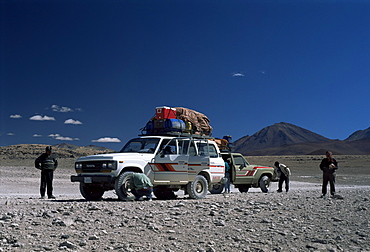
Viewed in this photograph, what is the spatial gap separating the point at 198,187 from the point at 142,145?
99.3 inches

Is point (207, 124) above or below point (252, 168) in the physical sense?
above

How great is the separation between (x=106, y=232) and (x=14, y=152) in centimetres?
6702

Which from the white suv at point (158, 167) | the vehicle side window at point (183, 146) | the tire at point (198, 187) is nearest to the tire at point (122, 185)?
the white suv at point (158, 167)

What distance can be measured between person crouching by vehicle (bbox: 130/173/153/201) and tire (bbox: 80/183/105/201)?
5.07 ft

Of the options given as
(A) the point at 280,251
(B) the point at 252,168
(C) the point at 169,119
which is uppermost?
(C) the point at 169,119

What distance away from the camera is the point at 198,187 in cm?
1517

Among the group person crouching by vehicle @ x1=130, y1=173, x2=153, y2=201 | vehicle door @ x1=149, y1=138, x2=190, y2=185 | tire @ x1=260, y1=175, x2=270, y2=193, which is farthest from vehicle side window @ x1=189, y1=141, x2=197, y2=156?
tire @ x1=260, y1=175, x2=270, y2=193

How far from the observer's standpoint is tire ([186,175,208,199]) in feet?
48.2

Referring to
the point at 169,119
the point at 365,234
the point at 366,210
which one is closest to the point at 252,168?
the point at 169,119

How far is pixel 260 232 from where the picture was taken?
8039mm

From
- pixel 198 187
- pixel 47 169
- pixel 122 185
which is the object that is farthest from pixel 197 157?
pixel 47 169

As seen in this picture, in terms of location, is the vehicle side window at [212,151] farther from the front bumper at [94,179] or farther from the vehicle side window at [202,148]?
the front bumper at [94,179]

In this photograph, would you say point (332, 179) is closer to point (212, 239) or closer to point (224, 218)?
point (224, 218)

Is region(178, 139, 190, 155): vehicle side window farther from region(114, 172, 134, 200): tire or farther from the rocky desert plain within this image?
the rocky desert plain
